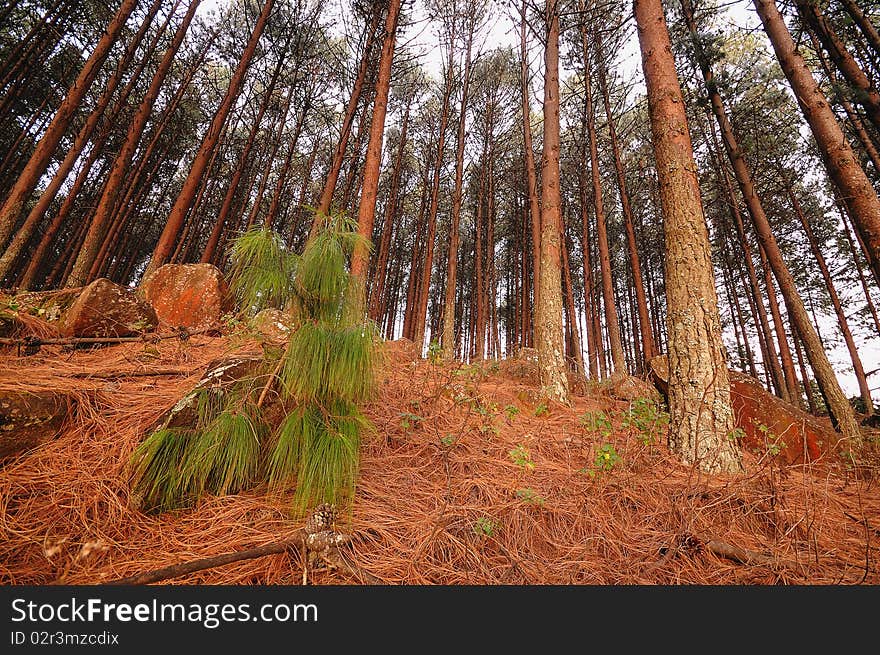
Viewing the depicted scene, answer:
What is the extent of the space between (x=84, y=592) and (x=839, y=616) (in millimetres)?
2947

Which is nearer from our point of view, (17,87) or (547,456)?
(547,456)

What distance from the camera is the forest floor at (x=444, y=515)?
1.48m

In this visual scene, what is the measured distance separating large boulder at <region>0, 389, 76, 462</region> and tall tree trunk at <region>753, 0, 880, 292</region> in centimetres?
699

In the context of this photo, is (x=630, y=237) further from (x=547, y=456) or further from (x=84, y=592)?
(x=84, y=592)

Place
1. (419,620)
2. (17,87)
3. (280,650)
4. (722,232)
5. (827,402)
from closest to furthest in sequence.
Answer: (280,650) → (419,620) → (827,402) → (17,87) → (722,232)

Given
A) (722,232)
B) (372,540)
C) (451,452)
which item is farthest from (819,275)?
(372,540)

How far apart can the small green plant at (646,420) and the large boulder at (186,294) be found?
5.39m

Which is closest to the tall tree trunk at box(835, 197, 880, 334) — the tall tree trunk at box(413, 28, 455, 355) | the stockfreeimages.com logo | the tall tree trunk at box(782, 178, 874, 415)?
the tall tree trunk at box(782, 178, 874, 415)

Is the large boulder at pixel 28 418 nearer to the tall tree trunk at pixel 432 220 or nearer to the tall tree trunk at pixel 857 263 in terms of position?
the tall tree trunk at pixel 432 220

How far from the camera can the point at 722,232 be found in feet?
45.4

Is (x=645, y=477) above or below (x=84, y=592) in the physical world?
above

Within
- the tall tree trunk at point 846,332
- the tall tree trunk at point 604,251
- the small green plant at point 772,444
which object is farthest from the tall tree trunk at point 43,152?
the tall tree trunk at point 846,332

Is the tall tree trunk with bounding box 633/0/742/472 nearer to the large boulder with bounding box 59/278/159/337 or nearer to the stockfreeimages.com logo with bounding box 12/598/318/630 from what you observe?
the stockfreeimages.com logo with bounding box 12/598/318/630

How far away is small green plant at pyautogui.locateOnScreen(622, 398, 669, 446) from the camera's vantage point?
2.83m
